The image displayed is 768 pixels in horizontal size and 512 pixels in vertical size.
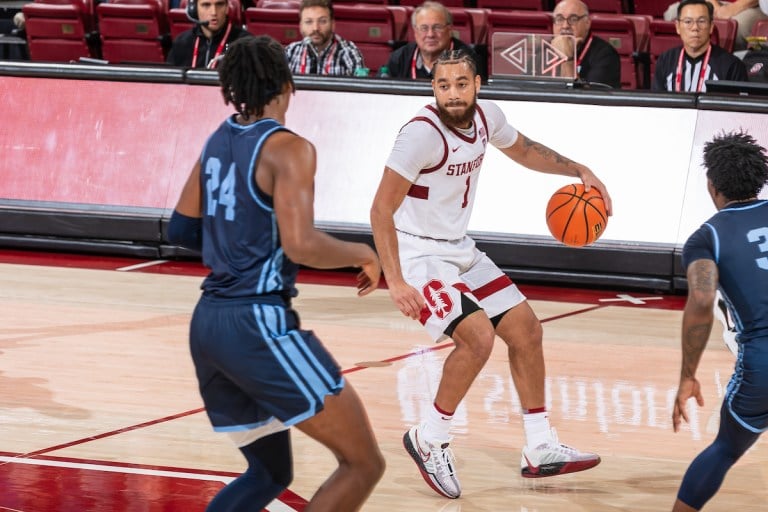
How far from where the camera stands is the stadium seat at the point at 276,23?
533 inches

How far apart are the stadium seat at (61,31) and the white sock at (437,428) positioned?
9.80 m

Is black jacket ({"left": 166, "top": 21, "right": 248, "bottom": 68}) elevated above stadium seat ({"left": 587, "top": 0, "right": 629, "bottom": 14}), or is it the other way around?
stadium seat ({"left": 587, "top": 0, "right": 629, "bottom": 14})

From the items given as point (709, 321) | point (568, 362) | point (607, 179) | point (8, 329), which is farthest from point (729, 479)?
point (8, 329)

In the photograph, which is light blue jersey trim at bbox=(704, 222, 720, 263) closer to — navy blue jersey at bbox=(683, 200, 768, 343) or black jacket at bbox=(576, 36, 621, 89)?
navy blue jersey at bbox=(683, 200, 768, 343)

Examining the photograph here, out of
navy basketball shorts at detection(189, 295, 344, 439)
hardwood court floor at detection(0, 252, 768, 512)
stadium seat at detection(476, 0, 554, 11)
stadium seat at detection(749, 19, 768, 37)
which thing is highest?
stadium seat at detection(476, 0, 554, 11)

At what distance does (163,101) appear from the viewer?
10.4 metres

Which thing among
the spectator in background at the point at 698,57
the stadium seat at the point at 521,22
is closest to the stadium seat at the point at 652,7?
the stadium seat at the point at 521,22

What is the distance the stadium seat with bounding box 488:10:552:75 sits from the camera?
1307 cm

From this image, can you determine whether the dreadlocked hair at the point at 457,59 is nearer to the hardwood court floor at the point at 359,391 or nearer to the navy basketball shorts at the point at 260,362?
the hardwood court floor at the point at 359,391

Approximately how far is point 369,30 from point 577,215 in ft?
24.6

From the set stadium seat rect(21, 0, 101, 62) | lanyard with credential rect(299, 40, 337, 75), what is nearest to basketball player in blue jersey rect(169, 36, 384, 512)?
lanyard with credential rect(299, 40, 337, 75)

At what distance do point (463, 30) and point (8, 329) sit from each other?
21.1 ft

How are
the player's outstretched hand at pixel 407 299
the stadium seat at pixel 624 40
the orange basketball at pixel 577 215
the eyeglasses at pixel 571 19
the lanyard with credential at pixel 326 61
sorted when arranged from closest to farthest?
the player's outstretched hand at pixel 407 299 < the orange basketball at pixel 577 215 < the eyeglasses at pixel 571 19 < the lanyard with credential at pixel 326 61 < the stadium seat at pixel 624 40

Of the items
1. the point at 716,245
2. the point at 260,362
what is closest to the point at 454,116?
the point at 716,245
